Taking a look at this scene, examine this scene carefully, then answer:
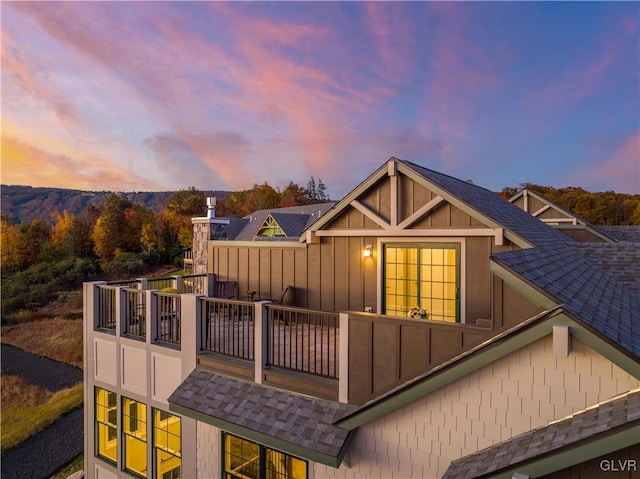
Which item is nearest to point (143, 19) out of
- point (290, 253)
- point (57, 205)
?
point (290, 253)

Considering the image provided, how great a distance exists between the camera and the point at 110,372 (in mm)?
7672

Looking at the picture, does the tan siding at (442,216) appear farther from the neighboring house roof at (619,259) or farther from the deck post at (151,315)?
the deck post at (151,315)

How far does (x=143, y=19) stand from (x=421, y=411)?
755 inches

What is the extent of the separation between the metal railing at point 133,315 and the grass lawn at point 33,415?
60.3 feet

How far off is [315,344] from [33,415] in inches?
1038

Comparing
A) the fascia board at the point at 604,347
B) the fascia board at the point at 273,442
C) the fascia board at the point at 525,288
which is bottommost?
the fascia board at the point at 273,442

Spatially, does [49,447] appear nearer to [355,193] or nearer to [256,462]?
[256,462]

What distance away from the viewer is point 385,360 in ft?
13.7

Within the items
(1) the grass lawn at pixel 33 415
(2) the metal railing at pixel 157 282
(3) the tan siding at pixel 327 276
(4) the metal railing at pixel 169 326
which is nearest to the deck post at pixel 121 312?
(4) the metal railing at pixel 169 326

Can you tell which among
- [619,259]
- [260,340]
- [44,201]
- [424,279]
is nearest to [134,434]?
[260,340]

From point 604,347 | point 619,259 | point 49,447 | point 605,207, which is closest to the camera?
A: point 604,347

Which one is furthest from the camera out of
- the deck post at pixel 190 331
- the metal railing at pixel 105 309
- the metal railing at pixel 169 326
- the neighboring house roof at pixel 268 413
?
the metal railing at pixel 105 309

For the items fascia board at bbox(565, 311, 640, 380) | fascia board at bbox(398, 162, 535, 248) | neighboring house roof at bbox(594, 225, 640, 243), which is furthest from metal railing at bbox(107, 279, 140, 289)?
neighboring house roof at bbox(594, 225, 640, 243)

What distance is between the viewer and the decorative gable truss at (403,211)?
6.72 m
